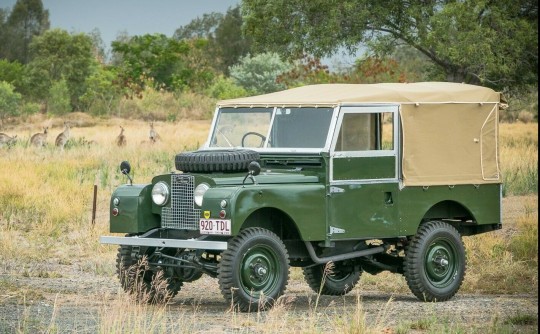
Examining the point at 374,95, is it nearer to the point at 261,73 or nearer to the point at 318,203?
the point at 318,203

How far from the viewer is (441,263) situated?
1302 centimetres

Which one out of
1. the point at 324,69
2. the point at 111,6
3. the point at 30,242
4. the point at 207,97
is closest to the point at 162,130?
the point at 324,69

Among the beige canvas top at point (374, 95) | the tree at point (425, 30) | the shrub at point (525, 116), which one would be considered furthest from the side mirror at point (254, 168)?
the shrub at point (525, 116)

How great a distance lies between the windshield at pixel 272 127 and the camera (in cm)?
1235

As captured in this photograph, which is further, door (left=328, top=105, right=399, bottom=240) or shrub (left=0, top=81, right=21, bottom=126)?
shrub (left=0, top=81, right=21, bottom=126)

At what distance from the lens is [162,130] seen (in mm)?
42406

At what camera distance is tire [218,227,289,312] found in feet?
36.7

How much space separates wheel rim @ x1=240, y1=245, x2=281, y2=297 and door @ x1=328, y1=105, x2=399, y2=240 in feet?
2.46

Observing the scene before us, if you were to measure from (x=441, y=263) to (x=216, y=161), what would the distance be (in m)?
2.82

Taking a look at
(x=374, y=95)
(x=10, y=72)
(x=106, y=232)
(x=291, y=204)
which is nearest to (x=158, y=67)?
(x=10, y=72)

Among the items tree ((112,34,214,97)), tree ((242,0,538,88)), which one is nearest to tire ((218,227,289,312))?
tree ((242,0,538,88))

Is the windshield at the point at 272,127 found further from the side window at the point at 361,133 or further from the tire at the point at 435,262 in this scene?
the tire at the point at 435,262

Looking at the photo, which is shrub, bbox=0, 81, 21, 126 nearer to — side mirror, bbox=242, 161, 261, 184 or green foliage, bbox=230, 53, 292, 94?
green foliage, bbox=230, 53, 292, 94

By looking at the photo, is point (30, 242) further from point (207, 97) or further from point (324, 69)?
point (207, 97)
